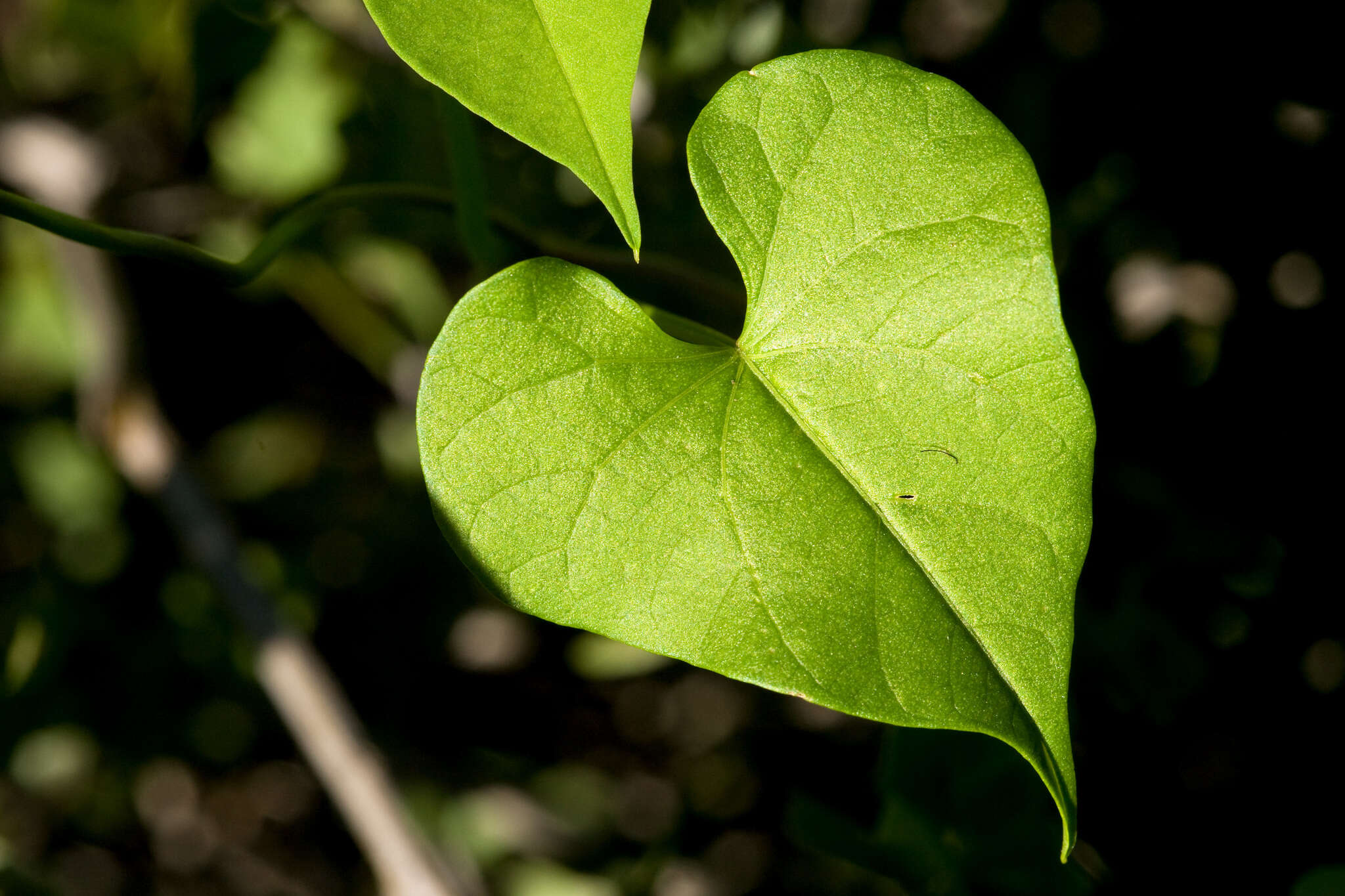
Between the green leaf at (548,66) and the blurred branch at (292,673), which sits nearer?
the green leaf at (548,66)

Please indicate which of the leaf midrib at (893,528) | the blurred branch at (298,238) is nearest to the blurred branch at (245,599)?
the blurred branch at (298,238)

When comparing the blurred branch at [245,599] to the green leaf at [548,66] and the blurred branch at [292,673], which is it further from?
the green leaf at [548,66]

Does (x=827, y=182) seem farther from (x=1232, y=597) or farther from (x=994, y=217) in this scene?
(x=1232, y=597)

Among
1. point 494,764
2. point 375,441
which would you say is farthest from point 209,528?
point 494,764

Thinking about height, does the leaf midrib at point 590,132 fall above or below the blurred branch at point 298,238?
above

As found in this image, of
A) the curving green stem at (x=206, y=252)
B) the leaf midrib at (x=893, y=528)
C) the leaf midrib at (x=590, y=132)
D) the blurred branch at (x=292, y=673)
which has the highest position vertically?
the leaf midrib at (x=590, y=132)

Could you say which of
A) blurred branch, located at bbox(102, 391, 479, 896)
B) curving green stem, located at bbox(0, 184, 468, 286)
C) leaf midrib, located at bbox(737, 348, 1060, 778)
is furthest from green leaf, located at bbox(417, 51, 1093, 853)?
blurred branch, located at bbox(102, 391, 479, 896)
